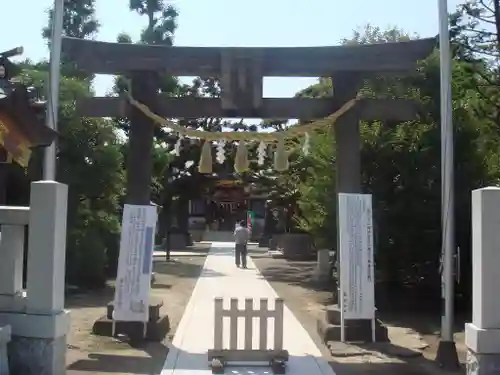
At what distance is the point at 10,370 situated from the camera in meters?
7.07

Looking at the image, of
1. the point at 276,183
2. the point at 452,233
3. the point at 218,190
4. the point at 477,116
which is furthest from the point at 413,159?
the point at 218,190

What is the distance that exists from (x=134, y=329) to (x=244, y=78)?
406cm

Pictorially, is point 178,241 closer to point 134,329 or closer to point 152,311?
point 152,311

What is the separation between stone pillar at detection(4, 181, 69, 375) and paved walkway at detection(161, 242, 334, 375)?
179 cm

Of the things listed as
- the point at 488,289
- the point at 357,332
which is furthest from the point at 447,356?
the point at 488,289

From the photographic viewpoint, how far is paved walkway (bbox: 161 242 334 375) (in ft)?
27.8

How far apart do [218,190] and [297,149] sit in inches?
1334

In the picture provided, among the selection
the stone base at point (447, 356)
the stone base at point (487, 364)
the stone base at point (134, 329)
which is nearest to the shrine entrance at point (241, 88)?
the stone base at point (134, 329)

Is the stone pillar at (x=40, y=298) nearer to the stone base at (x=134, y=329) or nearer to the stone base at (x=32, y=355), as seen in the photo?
the stone base at (x=32, y=355)

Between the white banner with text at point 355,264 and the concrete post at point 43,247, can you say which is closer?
the concrete post at point 43,247

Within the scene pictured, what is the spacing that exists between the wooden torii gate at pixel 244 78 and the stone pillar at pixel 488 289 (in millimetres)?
3603

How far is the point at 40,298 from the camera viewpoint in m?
7.03

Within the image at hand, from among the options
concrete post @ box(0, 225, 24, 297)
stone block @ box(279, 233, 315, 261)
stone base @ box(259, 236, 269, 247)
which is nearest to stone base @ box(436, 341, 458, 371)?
concrete post @ box(0, 225, 24, 297)

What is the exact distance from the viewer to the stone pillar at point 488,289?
6.81 meters
